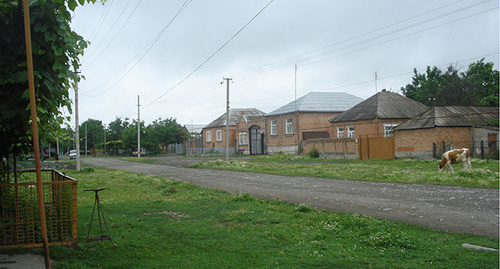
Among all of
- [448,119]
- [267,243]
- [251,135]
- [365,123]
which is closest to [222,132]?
[251,135]

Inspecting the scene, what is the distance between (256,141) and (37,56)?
56322mm

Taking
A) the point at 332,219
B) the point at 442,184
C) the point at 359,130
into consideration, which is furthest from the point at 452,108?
the point at 332,219

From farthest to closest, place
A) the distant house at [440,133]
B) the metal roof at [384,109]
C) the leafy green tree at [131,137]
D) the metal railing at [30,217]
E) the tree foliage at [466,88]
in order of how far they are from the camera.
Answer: the leafy green tree at [131,137] → the tree foliage at [466,88] → the metal roof at [384,109] → the distant house at [440,133] → the metal railing at [30,217]

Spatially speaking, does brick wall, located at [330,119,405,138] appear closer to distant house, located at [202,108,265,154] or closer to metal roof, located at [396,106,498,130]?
metal roof, located at [396,106,498,130]

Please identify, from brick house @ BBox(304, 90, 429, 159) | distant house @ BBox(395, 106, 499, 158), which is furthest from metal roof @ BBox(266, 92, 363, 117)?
distant house @ BBox(395, 106, 499, 158)

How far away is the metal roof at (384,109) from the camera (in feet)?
140

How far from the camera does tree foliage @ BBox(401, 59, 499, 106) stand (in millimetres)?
50406

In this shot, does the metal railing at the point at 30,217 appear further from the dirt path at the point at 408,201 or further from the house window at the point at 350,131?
the house window at the point at 350,131

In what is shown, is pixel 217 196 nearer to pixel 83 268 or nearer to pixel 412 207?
pixel 412 207

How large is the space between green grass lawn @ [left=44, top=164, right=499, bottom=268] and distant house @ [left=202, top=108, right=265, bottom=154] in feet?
187

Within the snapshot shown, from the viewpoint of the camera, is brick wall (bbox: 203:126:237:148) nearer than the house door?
No

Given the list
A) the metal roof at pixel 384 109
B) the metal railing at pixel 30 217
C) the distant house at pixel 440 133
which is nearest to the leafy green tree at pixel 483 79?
the metal roof at pixel 384 109

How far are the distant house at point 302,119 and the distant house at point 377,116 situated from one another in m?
4.33

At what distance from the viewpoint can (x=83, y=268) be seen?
5719 mm
